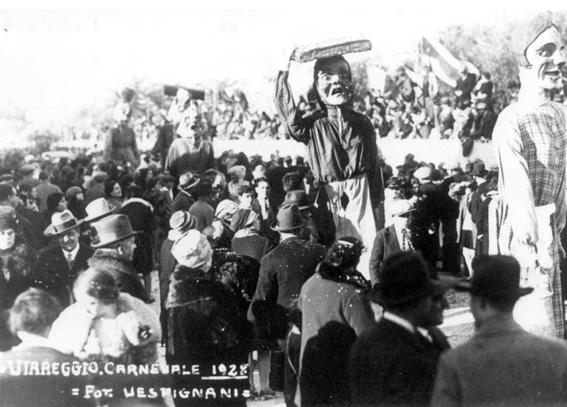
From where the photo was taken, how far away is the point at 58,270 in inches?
194

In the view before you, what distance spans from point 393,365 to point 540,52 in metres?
2.19

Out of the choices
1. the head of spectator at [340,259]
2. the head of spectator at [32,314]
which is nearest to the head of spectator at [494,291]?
the head of spectator at [340,259]

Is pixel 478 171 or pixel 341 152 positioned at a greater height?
pixel 341 152

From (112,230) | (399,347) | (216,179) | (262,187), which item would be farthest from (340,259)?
(112,230)

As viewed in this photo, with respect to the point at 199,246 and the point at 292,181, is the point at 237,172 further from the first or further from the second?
the point at 199,246

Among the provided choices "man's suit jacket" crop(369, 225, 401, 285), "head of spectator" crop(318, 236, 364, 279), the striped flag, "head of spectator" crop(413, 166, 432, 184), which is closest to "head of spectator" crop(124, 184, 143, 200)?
"head of spectator" crop(318, 236, 364, 279)

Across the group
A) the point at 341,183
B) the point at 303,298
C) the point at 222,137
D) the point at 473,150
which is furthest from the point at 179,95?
the point at 473,150

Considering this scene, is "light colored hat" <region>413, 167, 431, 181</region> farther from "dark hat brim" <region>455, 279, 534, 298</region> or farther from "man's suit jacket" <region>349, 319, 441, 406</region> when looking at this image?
"man's suit jacket" <region>349, 319, 441, 406</region>

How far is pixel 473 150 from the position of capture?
4746 mm

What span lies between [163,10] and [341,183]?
1.36m

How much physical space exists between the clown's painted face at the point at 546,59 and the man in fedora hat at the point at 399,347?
5.27 ft

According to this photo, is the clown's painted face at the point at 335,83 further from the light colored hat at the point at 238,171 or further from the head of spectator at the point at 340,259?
the head of spectator at the point at 340,259

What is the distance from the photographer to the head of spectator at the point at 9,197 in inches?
194

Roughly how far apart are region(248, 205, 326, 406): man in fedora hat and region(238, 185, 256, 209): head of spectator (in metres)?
0.24
